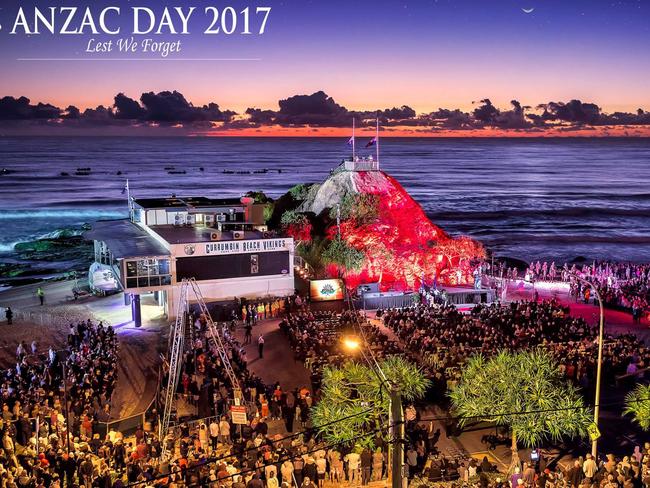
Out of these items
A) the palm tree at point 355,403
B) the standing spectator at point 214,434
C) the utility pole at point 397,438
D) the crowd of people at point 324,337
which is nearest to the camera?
the utility pole at point 397,438

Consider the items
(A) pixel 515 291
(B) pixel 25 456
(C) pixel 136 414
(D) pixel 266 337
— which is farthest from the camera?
(A) pixel 515 291

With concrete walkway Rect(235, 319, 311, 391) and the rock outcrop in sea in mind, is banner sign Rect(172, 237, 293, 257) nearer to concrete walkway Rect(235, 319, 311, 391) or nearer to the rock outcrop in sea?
concrete walkway Rect(235, 319, 311, 391)

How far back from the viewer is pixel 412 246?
150 feet

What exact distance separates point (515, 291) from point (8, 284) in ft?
132

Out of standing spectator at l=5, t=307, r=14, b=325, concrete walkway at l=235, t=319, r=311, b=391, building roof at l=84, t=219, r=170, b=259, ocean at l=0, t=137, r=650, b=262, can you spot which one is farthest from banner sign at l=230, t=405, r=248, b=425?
ocean at l=0, t=137, r=650, b=262

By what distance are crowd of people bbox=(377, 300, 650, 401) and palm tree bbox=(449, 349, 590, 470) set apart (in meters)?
3.57

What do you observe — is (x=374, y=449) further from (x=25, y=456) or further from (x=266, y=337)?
(x=266, y=337)

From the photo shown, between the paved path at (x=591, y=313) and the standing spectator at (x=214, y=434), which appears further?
the paved path at (x=591, y=313)

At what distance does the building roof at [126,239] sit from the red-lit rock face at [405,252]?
11922 mm

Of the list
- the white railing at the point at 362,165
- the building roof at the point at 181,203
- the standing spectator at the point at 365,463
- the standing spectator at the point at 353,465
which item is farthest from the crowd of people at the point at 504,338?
the white railing at the point at 362,165

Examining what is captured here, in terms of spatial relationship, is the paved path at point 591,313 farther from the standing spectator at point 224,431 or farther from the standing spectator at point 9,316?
the standing spectator at point 9,316

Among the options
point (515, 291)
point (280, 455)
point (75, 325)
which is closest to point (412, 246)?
point (515, 291)

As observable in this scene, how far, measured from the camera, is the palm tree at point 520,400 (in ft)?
57.8

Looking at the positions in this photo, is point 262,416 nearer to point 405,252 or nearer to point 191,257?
point 191,257
